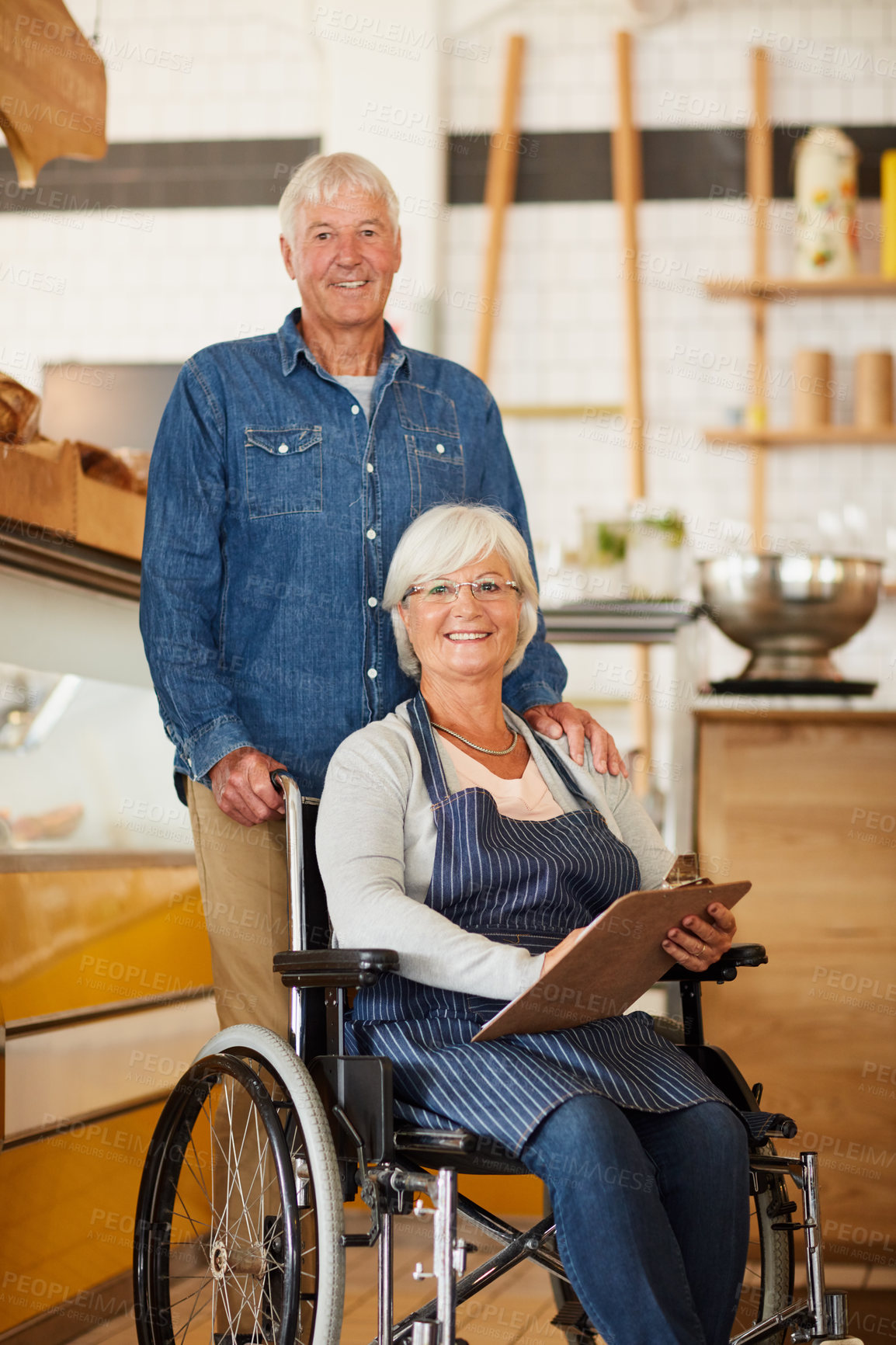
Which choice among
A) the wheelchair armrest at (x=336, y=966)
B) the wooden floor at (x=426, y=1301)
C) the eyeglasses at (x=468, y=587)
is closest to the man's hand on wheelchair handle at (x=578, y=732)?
the eyeglasses at (x=468, y=587)

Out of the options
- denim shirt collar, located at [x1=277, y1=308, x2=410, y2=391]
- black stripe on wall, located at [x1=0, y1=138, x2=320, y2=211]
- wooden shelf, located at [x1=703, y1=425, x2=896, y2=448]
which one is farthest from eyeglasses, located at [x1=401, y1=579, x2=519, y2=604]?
black stripe on wall, located at [x1=0, y1=138, x2=320, y2=211]

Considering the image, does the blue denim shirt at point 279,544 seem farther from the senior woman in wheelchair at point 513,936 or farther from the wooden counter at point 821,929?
the wooden counter at point 821,929

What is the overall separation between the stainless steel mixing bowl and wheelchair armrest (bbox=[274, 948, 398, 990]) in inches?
59.9

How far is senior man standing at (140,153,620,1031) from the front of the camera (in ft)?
6.82

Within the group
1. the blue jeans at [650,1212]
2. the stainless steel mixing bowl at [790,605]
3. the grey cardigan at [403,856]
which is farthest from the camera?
the stainless steel mixing bowl at [790,605]

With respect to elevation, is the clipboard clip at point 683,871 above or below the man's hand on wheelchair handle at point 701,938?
above

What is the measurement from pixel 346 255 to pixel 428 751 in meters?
0.79

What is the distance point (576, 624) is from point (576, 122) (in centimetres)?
336

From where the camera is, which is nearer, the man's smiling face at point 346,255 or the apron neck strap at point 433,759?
the apron neck strap at point 433,759

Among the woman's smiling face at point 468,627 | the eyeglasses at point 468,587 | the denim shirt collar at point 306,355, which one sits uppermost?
the denim shirt collar at point 306,355

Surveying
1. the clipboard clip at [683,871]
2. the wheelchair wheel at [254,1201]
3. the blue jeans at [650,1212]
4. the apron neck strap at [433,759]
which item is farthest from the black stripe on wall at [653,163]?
the blue jeans at [650,1212]

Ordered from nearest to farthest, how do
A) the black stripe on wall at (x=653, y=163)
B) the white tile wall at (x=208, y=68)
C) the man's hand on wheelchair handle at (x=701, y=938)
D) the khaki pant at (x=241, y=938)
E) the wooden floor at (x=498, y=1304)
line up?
1. the man's hand on wheelchair handle at (x=701, y=938)
2. the khaki pant at (x=241, y=938)
3. the wooden floor at (x=498, y=1304)
4. the black stripe on wall at (x=653, y=163)
5. the white tile wall at (x=208, y=68)

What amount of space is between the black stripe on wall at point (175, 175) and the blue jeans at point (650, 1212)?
489 cm

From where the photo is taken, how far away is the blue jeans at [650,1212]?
4.90 ft
